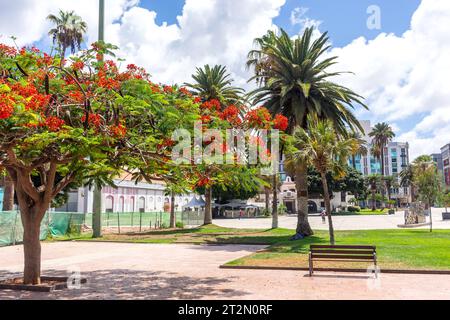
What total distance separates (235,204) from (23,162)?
6267 cm

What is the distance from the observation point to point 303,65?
25484 millimetres

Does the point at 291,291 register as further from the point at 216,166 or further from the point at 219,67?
the point at 219,67

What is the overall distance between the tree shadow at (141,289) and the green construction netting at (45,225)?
12.5m

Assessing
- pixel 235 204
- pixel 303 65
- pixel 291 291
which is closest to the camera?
pixel 291 291

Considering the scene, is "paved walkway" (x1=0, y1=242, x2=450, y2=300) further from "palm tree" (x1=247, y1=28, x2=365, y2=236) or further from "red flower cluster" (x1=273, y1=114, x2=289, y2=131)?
"palm tree" (x1=247, y1=28, x2=365, y2=236)

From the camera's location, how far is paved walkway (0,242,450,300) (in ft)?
32.1

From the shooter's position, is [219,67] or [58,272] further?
[219,67]

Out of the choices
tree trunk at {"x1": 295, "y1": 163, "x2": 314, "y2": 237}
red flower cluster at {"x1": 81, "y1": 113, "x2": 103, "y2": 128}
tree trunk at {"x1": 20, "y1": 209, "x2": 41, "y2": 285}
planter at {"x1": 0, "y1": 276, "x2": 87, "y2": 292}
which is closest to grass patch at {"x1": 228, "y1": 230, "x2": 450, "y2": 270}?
tree trunk at {"x1": 295, "y1": 163, "x2": 314, "y2": 237}

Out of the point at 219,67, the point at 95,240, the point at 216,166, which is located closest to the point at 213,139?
the point at 216,166

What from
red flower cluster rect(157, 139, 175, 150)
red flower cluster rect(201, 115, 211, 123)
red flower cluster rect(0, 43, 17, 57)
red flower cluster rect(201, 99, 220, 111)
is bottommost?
red flower cluster rect(157, 139, 175, 150)

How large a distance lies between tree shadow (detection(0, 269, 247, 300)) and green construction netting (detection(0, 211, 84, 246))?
40.9ft

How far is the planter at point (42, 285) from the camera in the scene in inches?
413

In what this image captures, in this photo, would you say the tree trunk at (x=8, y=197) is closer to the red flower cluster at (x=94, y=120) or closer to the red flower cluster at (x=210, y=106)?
the red flower cluster at (x=210, y=106)

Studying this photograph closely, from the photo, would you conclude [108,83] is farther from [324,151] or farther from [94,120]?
[324,151]
